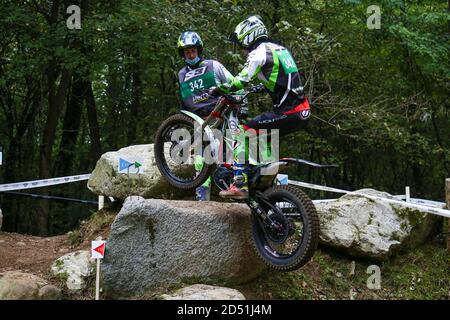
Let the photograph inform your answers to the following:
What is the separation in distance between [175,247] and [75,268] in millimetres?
1324

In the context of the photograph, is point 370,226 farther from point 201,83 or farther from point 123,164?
point 123,164

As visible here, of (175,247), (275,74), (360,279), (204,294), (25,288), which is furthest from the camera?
(360,279)

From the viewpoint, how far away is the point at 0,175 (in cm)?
1537

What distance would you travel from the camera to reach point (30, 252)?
6.92 m

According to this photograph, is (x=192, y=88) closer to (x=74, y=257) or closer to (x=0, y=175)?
(x=74, y=257)

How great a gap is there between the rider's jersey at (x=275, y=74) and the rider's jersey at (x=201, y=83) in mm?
915

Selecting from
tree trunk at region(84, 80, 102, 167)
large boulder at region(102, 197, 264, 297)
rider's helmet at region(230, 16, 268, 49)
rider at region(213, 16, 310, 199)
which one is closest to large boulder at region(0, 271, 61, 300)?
large boulder at region(102, 197, 264, 297)

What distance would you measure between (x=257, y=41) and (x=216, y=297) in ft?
7.23

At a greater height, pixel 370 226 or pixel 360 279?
pixel 370 226

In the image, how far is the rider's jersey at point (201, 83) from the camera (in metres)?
5.75

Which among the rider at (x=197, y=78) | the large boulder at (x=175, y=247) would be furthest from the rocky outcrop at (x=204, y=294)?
the rider at (x=197, y=78)

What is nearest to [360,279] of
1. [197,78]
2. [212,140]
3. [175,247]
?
[175,247]

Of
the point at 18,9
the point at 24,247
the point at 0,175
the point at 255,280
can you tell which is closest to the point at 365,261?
the point at 255,280

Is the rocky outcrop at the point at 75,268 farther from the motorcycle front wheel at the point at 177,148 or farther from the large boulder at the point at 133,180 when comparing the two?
the motorcycle front wheel at the point at 177,148
